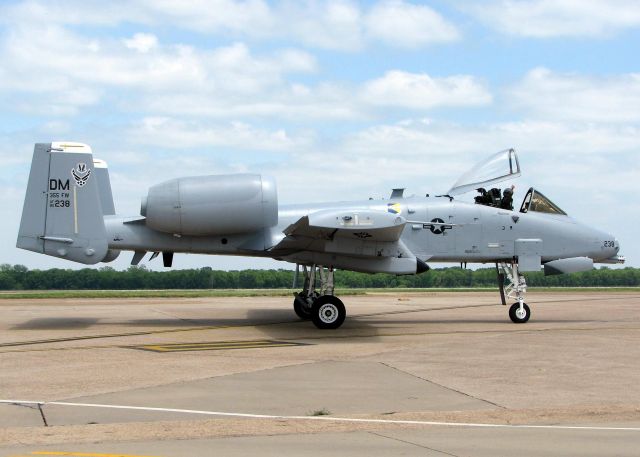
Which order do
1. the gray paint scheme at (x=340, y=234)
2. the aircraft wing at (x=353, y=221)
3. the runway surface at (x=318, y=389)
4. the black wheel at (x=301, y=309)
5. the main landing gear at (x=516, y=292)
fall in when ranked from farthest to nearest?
the black wheel at (x=301, y=309), the main landing gear at (x=516, y=292), the gray paint scheme at (x=340, y=234), the aircraft wing at (x=353, y=221), the runway surface at (x=318, y=389)

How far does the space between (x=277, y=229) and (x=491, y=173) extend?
5897 mm

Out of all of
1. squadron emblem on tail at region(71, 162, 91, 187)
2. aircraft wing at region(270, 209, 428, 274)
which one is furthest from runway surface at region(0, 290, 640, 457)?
squadron emblem on tail at region(71, 162, 91, 187)

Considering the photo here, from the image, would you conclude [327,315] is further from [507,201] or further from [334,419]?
[334,419]

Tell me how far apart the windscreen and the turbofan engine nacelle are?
205 inches

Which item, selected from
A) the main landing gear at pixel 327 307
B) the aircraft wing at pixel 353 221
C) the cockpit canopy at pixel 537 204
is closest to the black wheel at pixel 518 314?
the cockpit canopy at pixel 537 204

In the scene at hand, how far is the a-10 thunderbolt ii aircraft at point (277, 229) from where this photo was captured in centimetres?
1898

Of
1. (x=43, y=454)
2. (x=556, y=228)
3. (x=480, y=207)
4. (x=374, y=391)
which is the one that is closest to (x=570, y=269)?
(x=556, y=228)

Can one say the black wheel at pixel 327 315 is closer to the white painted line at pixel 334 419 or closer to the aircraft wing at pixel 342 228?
the aircraft wing at pixel 342 228

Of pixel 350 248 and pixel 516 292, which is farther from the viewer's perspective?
pixel 516 292

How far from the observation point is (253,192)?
63.1 ft

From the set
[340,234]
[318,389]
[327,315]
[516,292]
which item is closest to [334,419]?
[318,389]

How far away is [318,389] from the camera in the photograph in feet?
34.9

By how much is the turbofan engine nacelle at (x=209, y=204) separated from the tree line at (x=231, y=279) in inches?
1054

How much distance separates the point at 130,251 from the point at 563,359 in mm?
11078
